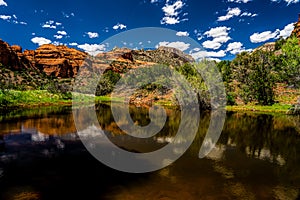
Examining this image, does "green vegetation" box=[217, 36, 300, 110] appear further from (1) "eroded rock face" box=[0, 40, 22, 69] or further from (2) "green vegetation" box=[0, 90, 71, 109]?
(1) "eroded rock face" box=[0, 40, 22, 69]

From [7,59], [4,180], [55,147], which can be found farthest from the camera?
[7,59]

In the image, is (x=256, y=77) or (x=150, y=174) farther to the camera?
(x=256, y=77)

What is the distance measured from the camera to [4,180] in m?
12.0

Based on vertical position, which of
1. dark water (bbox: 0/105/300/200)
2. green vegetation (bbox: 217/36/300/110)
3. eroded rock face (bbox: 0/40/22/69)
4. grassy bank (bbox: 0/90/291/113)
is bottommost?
dark water (bbox: 0/105/300/200)

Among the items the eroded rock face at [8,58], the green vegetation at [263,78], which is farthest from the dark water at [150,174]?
the eroded rock face at [8,58]

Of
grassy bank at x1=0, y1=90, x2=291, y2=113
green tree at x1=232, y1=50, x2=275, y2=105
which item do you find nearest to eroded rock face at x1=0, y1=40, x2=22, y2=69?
grassy bank at x1=0, y1=90, x2=291, y2=113

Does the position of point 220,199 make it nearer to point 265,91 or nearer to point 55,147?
point 55,147

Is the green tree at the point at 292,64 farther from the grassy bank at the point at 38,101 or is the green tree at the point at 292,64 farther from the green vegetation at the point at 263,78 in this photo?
the grassy bank at the point at 38,101

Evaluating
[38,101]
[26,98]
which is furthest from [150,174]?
[38,101]

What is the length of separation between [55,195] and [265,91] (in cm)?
7130

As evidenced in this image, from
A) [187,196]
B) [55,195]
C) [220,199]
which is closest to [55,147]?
[55,195]

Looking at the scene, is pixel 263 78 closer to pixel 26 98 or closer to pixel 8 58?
pixel 26 98

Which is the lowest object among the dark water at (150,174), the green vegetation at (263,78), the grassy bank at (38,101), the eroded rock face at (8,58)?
the dark water at (150,174)

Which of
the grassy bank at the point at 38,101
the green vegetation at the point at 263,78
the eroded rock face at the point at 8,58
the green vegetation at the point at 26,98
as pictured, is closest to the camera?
the green vegetation at the point at 263,78
